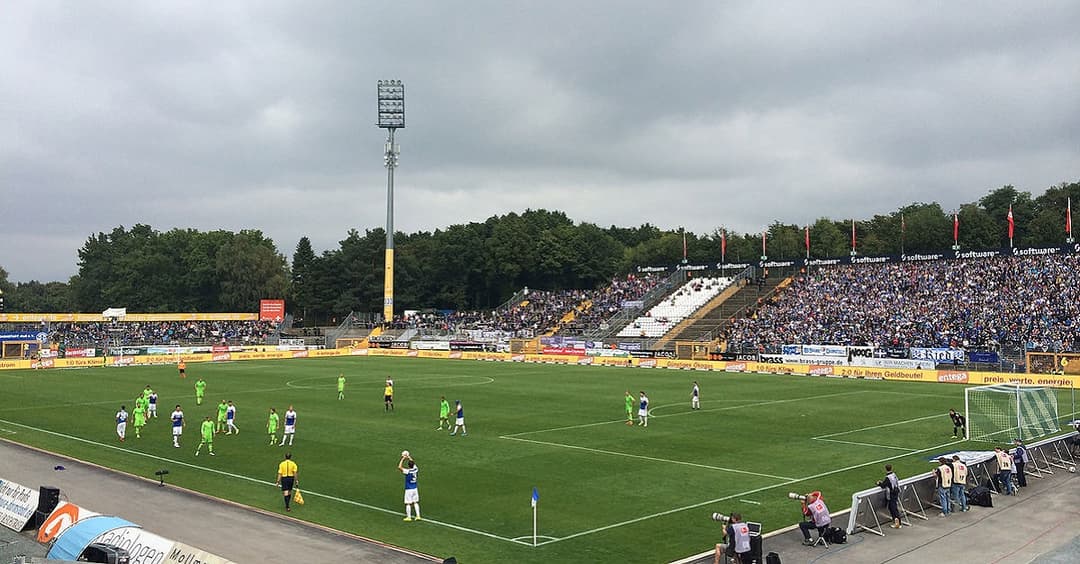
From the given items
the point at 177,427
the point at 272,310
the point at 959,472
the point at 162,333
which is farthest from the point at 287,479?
the point at 272,310

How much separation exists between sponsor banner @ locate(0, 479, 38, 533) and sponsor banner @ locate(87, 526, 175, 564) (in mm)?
5308

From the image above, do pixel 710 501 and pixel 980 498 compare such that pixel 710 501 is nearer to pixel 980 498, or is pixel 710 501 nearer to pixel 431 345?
pixel 980 498

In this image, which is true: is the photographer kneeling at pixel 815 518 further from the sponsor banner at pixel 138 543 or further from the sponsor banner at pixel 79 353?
the sponsor banner at pixel 79 353

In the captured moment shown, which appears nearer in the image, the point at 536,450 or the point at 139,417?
the point at 536,450

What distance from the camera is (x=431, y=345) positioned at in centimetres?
9675

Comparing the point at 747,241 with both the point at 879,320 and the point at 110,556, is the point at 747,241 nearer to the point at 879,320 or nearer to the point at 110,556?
the point at 879,320

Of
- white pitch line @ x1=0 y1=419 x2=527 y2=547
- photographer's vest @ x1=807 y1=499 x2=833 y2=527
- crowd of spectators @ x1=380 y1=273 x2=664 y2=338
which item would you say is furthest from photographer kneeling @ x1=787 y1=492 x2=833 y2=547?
crowd of spectators @ x1=380 y1=273 x2=664 y2=338

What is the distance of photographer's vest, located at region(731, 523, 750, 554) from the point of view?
55.4ft

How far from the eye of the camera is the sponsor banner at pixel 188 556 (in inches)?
595

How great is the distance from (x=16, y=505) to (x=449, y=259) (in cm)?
11253

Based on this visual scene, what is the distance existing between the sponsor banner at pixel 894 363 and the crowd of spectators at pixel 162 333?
68.4 m

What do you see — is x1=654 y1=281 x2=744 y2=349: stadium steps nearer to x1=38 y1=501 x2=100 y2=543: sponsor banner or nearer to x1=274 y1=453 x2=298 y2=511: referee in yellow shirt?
x1=274 y1=453 x2=298 y2=511: referee in yellow shirt

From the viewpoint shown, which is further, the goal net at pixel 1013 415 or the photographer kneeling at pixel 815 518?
the goal net at pixel 1013 415

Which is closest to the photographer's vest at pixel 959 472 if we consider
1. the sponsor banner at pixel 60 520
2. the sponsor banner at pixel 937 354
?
the sponsor banner at pixel 60 520
